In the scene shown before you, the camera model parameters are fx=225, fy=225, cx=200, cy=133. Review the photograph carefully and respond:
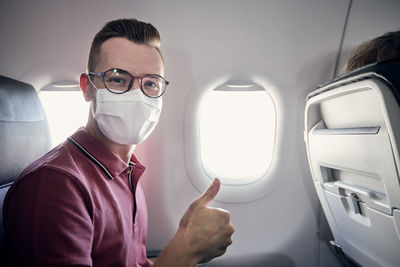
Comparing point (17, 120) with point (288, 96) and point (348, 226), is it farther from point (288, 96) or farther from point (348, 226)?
point (348, 226)

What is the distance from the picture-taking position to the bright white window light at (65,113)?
164cm

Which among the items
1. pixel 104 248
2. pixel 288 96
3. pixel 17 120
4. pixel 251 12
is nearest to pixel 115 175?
pixel 104 248

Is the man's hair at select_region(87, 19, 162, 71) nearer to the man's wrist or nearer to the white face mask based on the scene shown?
the white face mask

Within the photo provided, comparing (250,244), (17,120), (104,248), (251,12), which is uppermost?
(251,12)

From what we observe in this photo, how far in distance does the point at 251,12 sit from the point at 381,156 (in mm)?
1212

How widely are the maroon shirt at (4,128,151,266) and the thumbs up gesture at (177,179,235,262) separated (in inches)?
10.8

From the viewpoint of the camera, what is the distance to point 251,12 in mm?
1554

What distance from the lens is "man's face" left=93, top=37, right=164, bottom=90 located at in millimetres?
1057

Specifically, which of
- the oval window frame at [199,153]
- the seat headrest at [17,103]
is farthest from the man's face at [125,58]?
the oval window frame at [199,153]

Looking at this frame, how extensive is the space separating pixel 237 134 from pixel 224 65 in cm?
53

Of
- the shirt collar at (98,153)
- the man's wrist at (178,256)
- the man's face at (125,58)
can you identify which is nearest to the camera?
the man's wrist at (178,256)

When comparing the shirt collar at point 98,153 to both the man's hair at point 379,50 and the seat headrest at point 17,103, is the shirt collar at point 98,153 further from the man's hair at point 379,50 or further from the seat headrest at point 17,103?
the man's hair at point 379,50

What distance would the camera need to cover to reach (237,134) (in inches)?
68.4

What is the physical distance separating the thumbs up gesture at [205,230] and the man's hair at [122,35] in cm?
79
